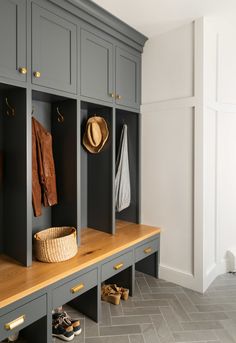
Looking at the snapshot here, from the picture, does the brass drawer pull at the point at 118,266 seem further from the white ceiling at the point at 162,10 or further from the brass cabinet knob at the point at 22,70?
the white ceiling at the point at 162,10

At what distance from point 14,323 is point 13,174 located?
38.8 inches

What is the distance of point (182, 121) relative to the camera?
2.63 metres

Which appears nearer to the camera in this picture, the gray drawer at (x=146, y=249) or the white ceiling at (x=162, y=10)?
the white ceiling at (x=162, y=10)

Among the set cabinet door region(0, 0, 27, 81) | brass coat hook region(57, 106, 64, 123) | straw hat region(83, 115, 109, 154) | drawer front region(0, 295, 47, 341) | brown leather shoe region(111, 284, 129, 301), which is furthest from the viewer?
straw hat region(83, 115, 109, 154)

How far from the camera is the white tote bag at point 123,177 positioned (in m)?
2.80

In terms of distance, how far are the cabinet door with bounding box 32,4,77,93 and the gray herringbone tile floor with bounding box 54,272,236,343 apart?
189 cm

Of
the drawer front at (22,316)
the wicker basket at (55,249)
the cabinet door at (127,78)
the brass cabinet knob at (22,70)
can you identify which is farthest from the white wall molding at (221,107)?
the drawer front at (22,316)

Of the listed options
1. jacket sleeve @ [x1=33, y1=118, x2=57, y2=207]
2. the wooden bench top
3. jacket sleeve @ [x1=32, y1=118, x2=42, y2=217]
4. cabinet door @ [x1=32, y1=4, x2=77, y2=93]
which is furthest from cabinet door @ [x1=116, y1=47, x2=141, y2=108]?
the wooden bench top

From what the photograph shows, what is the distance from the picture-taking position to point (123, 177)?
9.30 ft

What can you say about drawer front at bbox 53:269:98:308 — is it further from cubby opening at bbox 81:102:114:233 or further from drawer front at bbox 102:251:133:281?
cubby opening at bbox 81:102:114:233

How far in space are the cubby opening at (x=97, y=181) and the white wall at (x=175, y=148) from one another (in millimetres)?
497

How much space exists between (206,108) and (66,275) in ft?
6.39

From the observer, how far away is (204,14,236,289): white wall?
8.53 feet

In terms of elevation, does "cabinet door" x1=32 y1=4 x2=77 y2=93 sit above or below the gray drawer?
above
